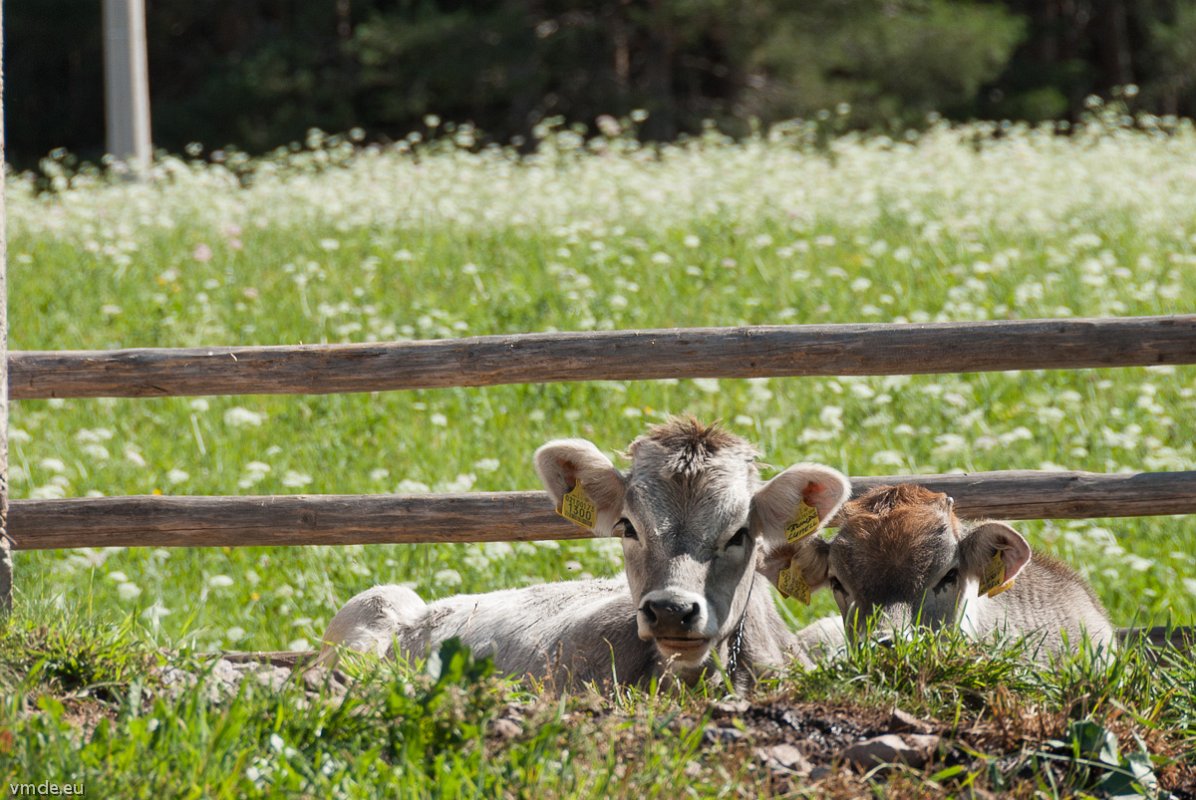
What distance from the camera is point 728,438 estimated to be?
396 centimetres

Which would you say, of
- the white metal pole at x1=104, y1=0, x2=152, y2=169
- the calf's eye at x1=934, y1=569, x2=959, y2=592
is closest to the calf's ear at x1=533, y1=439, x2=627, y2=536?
the calf's eye at x1=934, y1=569, x2=959, y2=592

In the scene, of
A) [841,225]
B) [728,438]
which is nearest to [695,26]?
[841,225]

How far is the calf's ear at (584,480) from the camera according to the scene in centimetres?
397

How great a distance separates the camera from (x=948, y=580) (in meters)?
3.96

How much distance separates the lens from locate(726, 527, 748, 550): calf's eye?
3.82 metres

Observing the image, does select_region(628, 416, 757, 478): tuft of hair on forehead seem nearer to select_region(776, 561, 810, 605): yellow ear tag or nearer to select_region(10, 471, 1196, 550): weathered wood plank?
select_region(776, 561, 810, 605): yellow ear tag

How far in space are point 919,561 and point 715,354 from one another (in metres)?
1.14

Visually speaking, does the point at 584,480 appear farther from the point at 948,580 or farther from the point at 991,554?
the point at 991,554

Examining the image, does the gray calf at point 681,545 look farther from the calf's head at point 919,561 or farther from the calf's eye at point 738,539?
the calf's head at point 919,561

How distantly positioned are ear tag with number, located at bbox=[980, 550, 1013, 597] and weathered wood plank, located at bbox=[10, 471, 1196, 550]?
25.0 inches

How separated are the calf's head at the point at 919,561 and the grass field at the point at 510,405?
725 mm

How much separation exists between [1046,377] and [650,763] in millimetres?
5398

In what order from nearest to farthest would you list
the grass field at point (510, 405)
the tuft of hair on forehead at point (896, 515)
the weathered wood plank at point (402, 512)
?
the grass field at point (510, 405), the tuft of hair on forehead at point (896, 515), the weathered wood plank at point (402, 512)

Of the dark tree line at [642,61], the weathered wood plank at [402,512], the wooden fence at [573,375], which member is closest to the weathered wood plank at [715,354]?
the wooden fence at [573,375]
